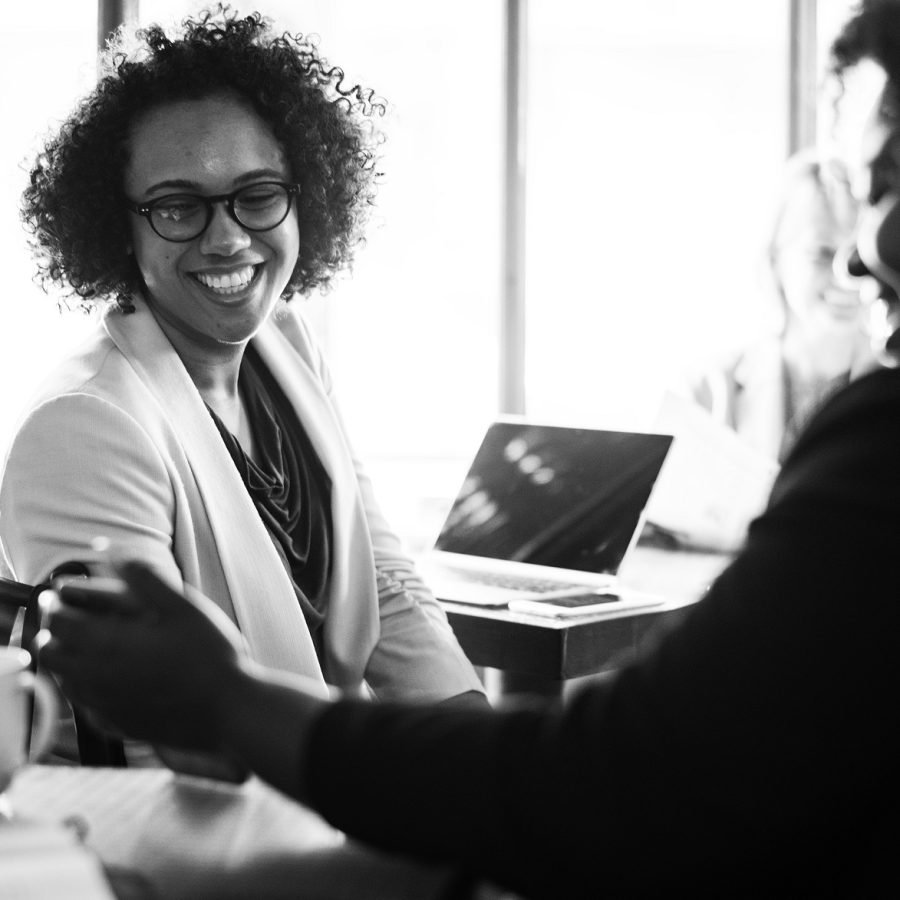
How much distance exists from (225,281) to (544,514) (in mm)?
699

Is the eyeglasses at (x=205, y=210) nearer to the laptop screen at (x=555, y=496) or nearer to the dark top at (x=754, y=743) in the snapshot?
the laptop screen at (x=555, y=496)

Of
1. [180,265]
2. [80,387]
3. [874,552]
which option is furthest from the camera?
[180,265]

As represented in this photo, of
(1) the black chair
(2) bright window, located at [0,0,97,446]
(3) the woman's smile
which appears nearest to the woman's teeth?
(3) the woman's smile

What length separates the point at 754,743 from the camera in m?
0.63

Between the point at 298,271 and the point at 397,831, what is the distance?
1.57 meters

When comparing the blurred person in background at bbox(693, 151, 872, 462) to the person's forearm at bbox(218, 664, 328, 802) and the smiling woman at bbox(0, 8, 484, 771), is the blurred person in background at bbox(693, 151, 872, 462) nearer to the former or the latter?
the smiling woman at bbox(0, 8, 484, 771)

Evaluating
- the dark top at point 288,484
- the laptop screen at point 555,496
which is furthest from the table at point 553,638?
the dark top at point 288,484

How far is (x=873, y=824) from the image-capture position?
647mm

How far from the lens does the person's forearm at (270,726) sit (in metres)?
0.73

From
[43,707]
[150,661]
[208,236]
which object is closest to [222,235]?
[208,236]

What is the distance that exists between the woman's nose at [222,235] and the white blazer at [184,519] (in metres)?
0.13

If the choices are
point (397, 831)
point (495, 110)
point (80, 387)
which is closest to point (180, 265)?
point (80, 387)

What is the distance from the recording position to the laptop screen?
2172 millimetres

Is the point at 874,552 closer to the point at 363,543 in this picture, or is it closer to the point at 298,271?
the point at 363,543
